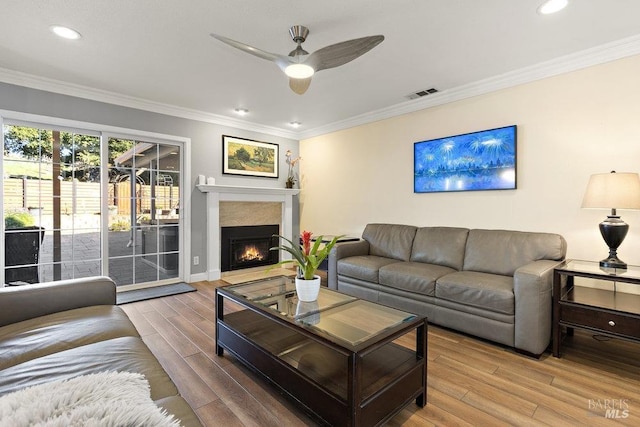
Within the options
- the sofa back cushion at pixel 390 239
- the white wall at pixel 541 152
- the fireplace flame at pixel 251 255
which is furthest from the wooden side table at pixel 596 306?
the fireplace flame at pixel 251 255

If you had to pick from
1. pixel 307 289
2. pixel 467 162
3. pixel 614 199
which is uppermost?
pixel 467 162

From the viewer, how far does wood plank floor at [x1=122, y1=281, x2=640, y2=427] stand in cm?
164

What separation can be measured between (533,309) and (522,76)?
2256 millimetres

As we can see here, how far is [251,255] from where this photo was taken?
5.20 metres

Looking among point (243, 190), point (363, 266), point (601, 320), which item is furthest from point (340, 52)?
point (243, 190)

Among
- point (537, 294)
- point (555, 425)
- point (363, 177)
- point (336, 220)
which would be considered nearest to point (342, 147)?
point (363, 177)

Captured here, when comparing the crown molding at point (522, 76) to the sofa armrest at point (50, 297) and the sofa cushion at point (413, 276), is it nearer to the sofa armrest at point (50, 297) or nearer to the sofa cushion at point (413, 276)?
the sofa cushion at point (413, 276)

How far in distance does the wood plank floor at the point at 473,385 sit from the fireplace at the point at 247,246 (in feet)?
7.07

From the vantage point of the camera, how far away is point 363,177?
4.60 metres

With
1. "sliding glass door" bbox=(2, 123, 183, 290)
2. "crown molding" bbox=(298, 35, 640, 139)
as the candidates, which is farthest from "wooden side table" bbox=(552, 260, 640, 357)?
"sliding glass door" bbox=(2, 123, 183, 290)

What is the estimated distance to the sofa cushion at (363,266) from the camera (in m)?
3.32

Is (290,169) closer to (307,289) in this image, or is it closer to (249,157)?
(249,157)

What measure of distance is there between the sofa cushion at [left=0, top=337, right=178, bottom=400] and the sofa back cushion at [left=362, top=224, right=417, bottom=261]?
9.55 ft

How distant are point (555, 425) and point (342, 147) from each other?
406cm
